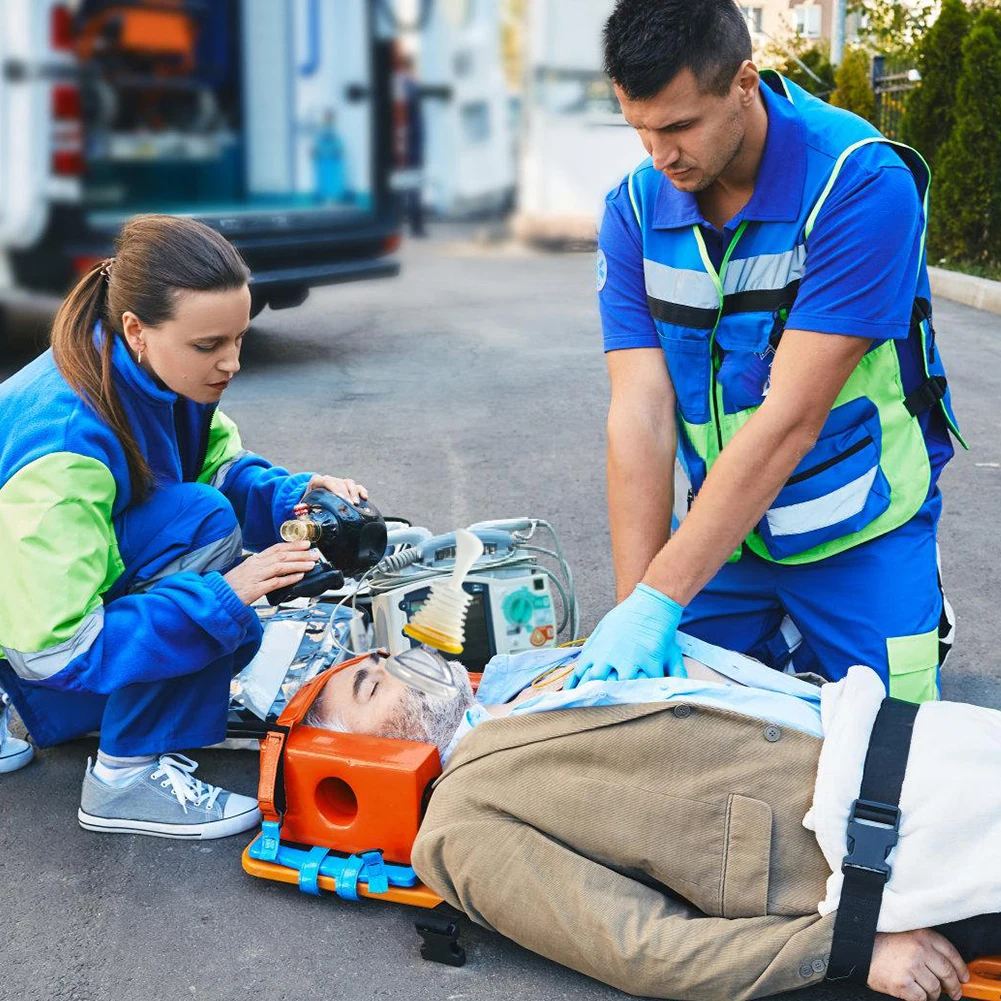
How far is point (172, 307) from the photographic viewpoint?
2.31 metres

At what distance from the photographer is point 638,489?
8.36 feet

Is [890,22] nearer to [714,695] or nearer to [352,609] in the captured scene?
[352,609]

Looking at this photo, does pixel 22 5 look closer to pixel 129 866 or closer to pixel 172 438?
pixel 172 438

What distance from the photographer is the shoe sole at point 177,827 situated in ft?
8.02

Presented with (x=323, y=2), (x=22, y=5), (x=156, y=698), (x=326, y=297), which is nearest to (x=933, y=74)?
(x=326, y=297)

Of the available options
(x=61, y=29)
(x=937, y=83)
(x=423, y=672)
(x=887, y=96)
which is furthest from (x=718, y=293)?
(x=887, y=96)

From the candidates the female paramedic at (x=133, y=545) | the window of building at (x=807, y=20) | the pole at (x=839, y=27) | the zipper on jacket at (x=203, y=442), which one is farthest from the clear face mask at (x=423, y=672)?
the window of building at (x=807, y=20)

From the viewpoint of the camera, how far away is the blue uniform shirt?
223 cm

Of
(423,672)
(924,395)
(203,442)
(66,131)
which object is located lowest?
(423,672)

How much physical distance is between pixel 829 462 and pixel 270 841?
132 cm

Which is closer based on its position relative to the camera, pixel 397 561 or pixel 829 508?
pixel 829 508

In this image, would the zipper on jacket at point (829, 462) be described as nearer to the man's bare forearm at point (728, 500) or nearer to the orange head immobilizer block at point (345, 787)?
the man's bare forearm at point (728, 500)

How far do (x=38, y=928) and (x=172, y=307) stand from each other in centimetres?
116

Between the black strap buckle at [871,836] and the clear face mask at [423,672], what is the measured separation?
2.85ft
